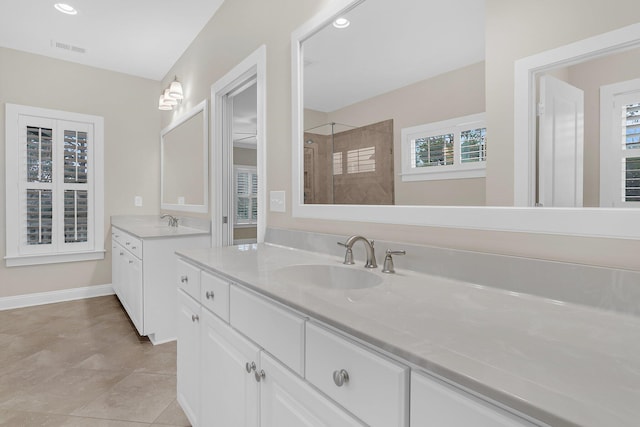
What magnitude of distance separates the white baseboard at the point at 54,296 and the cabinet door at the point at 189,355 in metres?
2.95

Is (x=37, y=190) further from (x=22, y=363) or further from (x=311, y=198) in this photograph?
(x=311, y=198)

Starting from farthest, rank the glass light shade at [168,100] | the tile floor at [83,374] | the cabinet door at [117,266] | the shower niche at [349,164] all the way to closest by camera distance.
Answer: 1. the glass light shade at [168,100]
2. the cabinet door at [117,266]
3. the tile floor at [83,374]
4. the shower niche at [349,164]

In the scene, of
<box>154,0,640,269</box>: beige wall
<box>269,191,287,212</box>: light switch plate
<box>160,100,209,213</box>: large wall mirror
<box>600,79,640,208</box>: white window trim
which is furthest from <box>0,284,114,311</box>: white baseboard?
<box>600,79,640,208</box>: white window trim

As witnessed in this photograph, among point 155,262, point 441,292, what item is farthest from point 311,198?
point 155,262

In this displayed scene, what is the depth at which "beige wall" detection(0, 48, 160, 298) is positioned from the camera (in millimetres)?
3461

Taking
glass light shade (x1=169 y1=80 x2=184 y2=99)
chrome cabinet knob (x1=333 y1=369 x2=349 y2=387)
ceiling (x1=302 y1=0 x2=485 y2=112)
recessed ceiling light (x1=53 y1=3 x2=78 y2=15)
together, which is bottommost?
chrome cabinet knob (x1=333 y1=369 x2=349 y2=387)

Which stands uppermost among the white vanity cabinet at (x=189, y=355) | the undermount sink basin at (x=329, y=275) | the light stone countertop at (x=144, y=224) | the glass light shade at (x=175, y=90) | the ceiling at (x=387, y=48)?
the glass light shade at (x=175, y=90)

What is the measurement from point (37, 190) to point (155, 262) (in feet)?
6.87

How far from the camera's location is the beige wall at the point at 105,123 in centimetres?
346

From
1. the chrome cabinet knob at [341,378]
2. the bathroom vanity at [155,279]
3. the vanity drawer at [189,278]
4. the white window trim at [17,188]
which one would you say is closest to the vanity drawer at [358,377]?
the chrome cabinet knob at [341,378]

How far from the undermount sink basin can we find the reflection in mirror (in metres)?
0.33

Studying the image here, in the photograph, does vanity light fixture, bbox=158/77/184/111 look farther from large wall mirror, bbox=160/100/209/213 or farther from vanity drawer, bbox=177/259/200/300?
vanity drawer, bbox=177/259/200/300

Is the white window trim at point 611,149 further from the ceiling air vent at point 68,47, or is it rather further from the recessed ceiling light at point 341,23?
the ceiling air vent at point 68,47

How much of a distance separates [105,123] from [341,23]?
3564 millimetres
